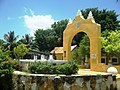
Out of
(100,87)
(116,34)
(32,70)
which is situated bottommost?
(100,87)

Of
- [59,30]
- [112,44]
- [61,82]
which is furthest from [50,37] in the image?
[61,82]

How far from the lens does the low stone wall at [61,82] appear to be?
947 cm

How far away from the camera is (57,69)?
10586 millimetres

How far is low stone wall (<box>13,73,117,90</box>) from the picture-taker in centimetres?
947

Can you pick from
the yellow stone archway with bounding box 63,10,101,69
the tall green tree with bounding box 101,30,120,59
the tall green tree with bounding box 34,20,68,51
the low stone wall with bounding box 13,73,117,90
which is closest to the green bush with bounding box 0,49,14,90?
the low stone wall with bounding box 13,73,117,90

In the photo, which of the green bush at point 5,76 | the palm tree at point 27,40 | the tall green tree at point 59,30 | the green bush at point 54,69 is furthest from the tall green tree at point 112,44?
the palm tree at point 27,40

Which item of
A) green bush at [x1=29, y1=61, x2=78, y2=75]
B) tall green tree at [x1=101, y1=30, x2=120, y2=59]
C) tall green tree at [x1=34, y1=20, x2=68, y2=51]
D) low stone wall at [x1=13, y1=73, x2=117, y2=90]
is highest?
tall green tree at [x1=34, y1=20, x2=68, y2=51]

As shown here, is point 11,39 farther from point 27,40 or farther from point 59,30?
point 59,30

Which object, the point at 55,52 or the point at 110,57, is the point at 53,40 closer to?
the point at 55,52

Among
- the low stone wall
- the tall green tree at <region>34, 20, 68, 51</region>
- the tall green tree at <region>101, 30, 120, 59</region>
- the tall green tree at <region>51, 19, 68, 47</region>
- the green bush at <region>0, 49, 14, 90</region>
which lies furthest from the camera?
the tall green tree at <region>34, 20, 68, 51</region>

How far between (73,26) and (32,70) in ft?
35.6

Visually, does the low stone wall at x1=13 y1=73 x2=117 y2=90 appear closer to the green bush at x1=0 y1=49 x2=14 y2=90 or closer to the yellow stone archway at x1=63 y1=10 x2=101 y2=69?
the green bush at x1=0 y1=49 x2=14 y2=90

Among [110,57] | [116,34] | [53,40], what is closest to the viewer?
[116,34]

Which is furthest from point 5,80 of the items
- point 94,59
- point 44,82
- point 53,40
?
point 53,40
